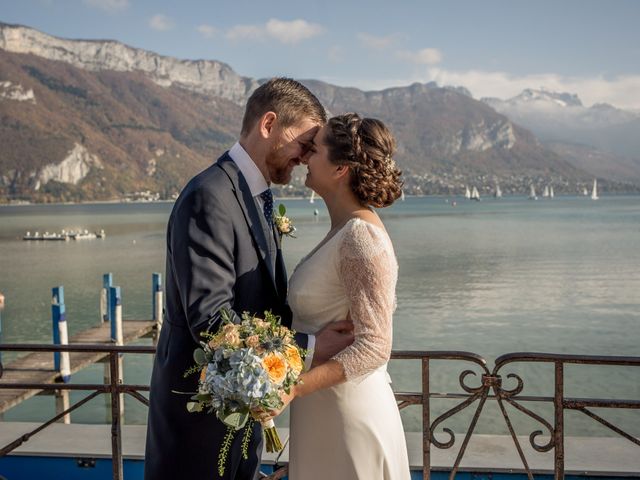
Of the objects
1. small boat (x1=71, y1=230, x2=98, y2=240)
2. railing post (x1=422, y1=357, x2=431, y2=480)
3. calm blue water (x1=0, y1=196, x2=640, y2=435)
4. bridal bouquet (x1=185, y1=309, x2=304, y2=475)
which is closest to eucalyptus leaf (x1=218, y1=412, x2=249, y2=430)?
bridal bouquet (x1=185, y1=309, x2=304, y2=475)

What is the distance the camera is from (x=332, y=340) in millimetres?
2795

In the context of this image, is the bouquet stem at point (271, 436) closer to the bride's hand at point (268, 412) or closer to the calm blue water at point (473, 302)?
the bride's hand at point (268, 412)

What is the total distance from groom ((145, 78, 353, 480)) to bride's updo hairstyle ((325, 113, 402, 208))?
0.61 feet

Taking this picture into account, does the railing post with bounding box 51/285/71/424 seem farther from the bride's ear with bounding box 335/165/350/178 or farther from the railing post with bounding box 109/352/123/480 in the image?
the bride's ear with bounding box 335/165/350/178

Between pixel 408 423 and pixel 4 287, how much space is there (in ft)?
95.3

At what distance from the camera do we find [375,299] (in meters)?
2.67

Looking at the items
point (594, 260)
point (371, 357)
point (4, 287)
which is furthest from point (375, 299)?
point (594, 260)

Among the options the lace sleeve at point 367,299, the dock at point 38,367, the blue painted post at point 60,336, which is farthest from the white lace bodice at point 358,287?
the blue painted post at point 60,336

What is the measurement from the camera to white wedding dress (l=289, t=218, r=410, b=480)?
2678 millimetres

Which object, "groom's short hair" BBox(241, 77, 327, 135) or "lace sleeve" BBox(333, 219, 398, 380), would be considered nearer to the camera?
"lace sleeve" BBox(333, 219, 398, 380)

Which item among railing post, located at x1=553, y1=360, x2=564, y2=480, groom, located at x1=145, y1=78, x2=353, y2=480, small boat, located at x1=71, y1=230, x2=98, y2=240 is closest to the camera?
groom, located at x1=145, y1=78, x2=353, y2=480

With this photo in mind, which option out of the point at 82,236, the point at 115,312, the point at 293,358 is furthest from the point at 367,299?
the point at 82,236

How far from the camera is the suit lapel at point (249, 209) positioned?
9.26 feet

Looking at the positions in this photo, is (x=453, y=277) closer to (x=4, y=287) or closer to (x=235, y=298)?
(x=4, y=287)
